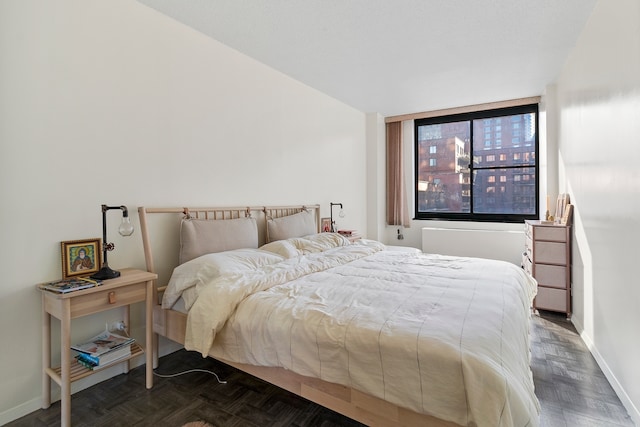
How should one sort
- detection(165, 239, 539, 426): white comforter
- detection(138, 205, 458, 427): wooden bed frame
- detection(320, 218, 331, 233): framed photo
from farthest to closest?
detection(320, 218, 331, 233): framed photo → detection(138, 205, 458, 427): wooden bed frame → detection(165, 239, 539, 426): white comforter

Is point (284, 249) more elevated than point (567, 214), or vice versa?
point (567, 214)

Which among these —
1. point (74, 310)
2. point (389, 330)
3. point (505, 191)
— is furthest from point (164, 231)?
point (505, 191)

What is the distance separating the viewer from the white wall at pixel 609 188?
1750 mm

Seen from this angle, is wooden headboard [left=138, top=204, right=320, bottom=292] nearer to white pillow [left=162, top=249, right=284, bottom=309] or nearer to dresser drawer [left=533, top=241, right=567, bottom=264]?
white pillow [left=162, top=249, right=284, bottom=309]

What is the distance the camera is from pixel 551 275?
3.31 m

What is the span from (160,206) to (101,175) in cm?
43

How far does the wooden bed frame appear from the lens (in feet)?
4.42

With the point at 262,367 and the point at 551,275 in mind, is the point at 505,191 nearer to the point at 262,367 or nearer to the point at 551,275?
the point at 551,275

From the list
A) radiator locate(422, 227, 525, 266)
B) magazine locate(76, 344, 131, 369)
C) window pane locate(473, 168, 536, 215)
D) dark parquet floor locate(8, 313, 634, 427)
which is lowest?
dark parquet floor locate(8, 313, 634, 427)

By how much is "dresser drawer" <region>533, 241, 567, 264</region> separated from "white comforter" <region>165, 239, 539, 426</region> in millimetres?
1143

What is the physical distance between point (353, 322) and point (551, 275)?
9.30ft

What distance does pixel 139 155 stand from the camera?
228cm

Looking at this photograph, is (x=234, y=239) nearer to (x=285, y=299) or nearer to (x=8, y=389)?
(x=285, y=299)

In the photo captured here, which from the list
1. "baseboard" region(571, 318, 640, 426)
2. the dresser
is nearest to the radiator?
the dresser
